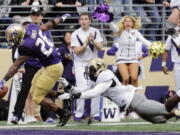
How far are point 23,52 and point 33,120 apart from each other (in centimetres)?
226

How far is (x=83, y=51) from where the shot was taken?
47.3ft

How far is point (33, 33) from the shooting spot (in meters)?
12.7

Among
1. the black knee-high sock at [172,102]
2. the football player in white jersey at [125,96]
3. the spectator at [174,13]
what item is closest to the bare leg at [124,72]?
the spectator at [174,13]

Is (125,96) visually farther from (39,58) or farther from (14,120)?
(14,120)

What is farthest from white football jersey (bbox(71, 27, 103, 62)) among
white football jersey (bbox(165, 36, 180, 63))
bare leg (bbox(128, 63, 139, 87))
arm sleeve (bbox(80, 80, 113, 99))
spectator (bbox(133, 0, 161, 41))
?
spectator (bbox(133, 0, 161, 41))

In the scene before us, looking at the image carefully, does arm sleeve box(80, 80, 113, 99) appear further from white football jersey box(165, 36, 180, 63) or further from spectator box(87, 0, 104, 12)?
spectator box(87, 0, 104, 12)

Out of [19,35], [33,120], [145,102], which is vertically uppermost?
[19,35]

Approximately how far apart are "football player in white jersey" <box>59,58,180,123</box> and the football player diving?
737mm

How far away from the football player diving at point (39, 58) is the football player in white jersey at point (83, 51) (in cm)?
159

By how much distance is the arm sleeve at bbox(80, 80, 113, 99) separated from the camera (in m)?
11.6

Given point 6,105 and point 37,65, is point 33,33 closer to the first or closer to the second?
point 37,65

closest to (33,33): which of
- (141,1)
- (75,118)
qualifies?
(75,118)

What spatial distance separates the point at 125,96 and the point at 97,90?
46cm

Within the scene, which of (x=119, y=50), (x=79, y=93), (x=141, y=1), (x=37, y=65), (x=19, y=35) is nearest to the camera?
(x=79, y=93)
